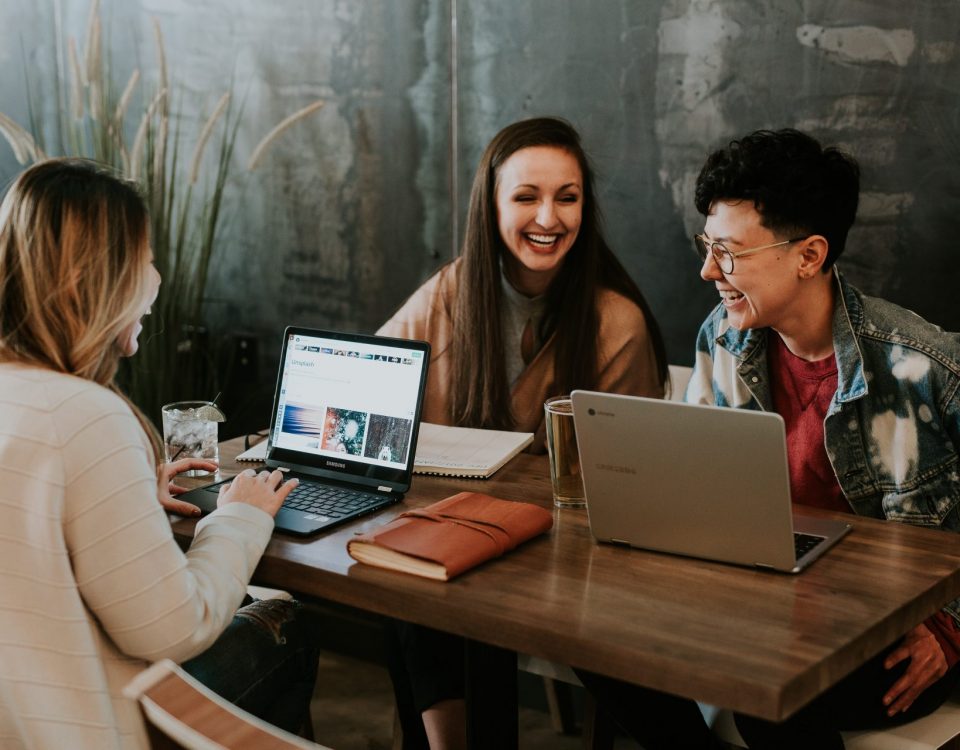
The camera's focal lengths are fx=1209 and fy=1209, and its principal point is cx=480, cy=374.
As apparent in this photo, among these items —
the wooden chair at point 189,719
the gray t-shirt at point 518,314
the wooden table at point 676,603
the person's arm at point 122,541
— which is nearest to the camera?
the wooden chair at point 189,719

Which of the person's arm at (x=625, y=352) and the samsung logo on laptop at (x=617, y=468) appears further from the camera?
the person's arm at (x=625, y=352)

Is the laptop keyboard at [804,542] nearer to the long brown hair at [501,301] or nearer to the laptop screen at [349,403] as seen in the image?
the laptop screen at [349,403]

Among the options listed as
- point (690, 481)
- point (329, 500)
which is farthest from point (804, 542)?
point (329, 500)

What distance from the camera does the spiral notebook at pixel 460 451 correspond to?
6.78 feet

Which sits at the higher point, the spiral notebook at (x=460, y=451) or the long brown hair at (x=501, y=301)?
the long brown hair at (x=501, y=301)

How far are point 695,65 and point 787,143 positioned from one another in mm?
723

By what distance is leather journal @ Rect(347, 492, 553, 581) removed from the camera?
1.57m

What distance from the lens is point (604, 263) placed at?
2652 mm

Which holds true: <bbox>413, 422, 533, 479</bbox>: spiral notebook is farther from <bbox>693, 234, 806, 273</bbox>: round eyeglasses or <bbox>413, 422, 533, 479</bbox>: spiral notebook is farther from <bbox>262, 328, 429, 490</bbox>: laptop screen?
<bbox>693, 234, 806, 273</bbox>: round eyeglasses

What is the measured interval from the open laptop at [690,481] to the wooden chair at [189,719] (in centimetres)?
63

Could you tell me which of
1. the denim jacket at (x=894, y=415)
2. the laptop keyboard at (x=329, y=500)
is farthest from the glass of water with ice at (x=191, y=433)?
the denim jacket at (x=894, y=415)

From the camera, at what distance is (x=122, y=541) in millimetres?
1423

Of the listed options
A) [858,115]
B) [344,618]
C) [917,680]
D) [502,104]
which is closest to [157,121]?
[502,104]

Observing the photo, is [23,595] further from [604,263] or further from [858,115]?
[858,115]
